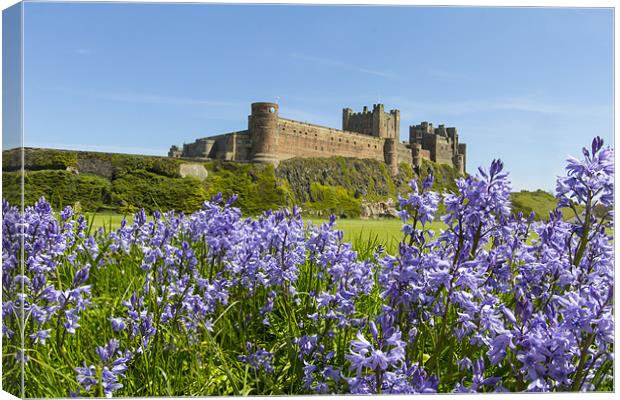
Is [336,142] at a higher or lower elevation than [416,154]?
higher

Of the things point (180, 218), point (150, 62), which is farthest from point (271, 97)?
point (180, 218)

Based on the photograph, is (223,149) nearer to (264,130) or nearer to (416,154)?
(264,130)

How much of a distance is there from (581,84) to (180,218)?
9.36ft

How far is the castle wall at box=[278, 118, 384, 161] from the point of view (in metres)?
4.22

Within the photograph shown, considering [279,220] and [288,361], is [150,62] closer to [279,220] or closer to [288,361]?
[279,220]

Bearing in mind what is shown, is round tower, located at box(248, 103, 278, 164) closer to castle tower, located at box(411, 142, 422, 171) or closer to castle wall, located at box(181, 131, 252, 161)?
castle wall, located at box(181, 131, 252, 161)

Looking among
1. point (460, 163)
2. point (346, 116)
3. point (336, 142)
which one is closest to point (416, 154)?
point (346, 116)

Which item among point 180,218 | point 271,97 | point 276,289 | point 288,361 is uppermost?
point 271,97

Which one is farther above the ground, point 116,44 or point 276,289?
point 116,44

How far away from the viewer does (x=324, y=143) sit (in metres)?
4.89

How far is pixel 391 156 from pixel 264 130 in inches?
45.8

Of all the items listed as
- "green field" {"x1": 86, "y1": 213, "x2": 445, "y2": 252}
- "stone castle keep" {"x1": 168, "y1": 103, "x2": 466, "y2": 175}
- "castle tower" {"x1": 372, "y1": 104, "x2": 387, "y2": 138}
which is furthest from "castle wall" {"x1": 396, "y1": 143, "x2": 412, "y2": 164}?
"green field" {"x1": 86, "y1": 213, "x2": 445, "y2": 252}

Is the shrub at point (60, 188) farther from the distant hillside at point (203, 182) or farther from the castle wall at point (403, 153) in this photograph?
the castle wall at point (403, 153)

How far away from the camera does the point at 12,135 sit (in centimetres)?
321
